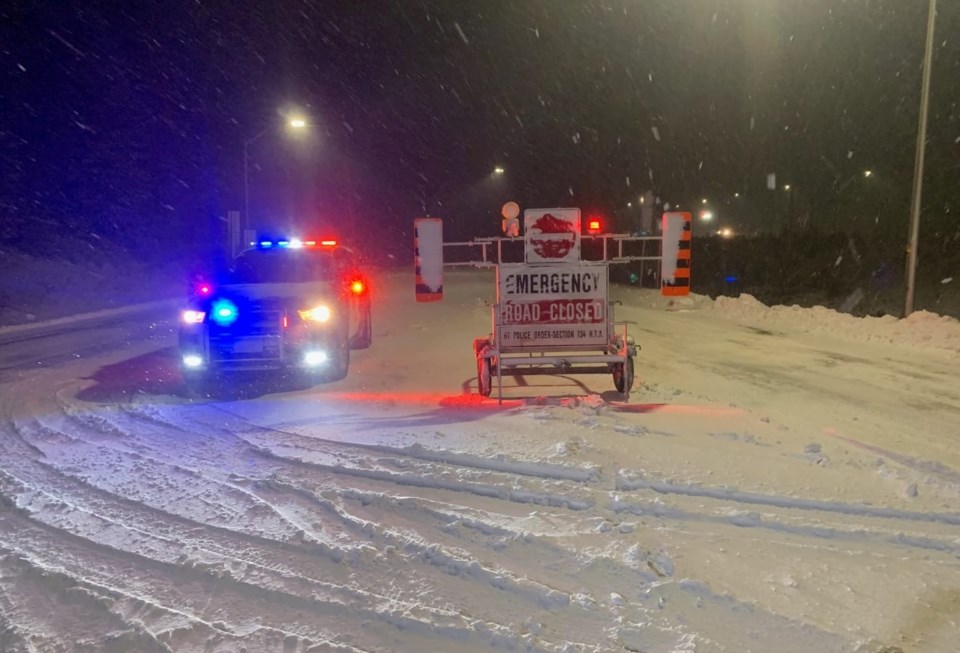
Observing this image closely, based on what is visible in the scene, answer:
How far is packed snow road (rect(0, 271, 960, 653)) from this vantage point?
3.79 m

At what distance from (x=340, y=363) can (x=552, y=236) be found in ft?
11.0

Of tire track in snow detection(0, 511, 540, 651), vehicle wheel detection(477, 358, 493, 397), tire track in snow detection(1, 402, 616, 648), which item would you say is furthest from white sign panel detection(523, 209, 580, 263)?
tire track in snow detection(0, 511, 540, 651)

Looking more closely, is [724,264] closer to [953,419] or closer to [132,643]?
[953,419]

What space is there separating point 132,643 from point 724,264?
27989mm

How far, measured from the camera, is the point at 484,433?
7137 mm

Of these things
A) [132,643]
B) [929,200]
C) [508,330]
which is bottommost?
[132,643]

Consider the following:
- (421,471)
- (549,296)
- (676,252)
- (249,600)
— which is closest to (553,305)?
(549,296)

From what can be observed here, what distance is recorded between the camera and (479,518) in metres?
5.07

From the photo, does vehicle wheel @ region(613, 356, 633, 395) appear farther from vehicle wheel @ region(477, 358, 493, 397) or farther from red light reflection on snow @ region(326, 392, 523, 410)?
vehicle wheel @ region(477, 358, 493, 397)

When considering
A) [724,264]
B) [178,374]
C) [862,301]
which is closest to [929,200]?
[724,264]

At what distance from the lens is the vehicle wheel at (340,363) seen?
32.6ft

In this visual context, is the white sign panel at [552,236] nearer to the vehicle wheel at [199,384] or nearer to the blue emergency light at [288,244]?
the blue emergency light at [288,244]

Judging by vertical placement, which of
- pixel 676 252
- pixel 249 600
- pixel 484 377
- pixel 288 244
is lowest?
→ pixel 249 600

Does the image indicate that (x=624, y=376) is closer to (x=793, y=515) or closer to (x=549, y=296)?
(x=549, y=296)
